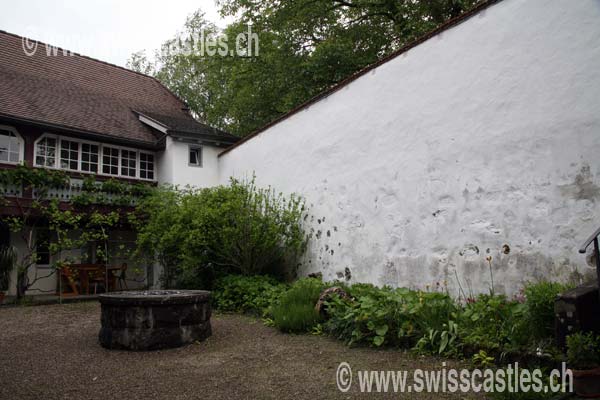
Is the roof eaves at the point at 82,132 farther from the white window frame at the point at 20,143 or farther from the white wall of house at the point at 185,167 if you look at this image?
the white wall of house at the point at 185,167

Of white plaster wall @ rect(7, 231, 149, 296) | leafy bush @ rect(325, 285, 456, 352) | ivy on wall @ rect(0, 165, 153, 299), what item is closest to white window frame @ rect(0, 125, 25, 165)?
ivy on wall @ rect(0, 165, 153, 299)

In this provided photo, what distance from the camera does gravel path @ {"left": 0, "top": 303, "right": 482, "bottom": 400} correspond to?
412 cm

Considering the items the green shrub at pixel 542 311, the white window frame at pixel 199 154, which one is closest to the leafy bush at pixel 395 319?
the green shrub at pixel 542 311

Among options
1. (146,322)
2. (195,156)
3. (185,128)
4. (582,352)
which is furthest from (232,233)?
(582,352)

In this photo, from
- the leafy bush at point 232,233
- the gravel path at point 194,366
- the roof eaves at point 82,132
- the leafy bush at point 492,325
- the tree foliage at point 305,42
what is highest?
the tree foliage at point 305,42

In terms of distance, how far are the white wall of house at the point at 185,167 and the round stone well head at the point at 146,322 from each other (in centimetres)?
872

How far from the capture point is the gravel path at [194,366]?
4.12 m

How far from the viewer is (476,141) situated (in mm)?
6625

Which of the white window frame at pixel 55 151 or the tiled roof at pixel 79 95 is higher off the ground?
the tiled roof at pixel 79 95

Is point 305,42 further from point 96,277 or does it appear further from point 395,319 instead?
point 395,319

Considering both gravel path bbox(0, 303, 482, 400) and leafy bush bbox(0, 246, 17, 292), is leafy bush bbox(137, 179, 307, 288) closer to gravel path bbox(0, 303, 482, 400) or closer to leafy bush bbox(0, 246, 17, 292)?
gravel path bbox(0, 303, 482, 400)

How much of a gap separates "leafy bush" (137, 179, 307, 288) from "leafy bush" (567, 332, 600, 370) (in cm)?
693

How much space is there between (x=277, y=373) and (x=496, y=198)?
3.92 meters

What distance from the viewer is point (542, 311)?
168 inches
